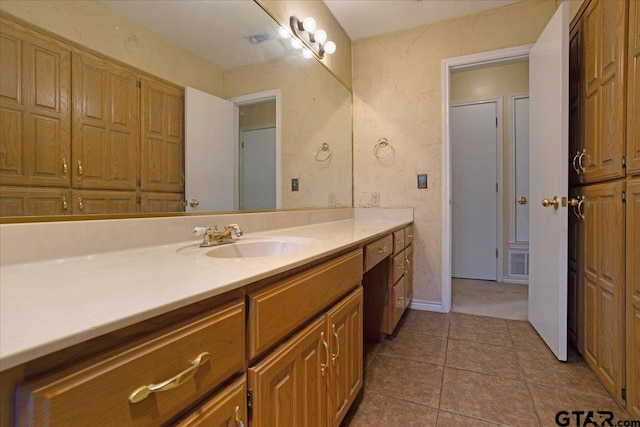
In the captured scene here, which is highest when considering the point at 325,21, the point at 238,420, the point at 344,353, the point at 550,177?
the point at 325,21

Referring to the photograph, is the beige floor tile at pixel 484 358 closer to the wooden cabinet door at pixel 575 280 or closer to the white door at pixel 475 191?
the wooden cabinet door at pixel 575 280

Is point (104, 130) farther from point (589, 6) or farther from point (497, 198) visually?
point (497, 198)

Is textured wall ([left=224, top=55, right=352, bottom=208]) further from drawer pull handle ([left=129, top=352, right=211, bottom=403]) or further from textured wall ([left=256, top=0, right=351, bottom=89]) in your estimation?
drawer pull handle ([left=129, top=352, right=211, bottom=403])

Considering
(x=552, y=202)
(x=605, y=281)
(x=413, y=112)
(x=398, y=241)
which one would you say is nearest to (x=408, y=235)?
(x=398, y=241)

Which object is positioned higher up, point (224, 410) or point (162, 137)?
point (162, 137)

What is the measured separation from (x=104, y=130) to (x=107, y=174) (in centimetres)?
13

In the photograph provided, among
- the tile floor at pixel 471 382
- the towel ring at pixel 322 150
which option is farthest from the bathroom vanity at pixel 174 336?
the towel ring at pixel 322 150

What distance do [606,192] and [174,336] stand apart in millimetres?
1851

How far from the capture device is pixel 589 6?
1575 mm

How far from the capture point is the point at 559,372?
1.60 m

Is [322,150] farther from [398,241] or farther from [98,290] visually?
[98,290]

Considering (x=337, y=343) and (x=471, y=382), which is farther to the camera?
(x=471, y=382)

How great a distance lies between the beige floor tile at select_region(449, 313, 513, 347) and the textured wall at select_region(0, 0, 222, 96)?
2.19 meters

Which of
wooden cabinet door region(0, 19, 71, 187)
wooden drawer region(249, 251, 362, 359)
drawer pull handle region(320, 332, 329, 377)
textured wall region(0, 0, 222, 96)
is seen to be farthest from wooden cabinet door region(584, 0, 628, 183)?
wooden cabinet door region(0, 19, 71, 187)
